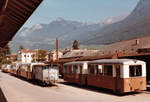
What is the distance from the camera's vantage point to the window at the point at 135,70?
51.0ft

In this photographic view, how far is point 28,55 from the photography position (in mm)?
126312

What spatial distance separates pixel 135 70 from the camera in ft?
52.1

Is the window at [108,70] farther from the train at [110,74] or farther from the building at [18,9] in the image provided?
the building at [18,9]

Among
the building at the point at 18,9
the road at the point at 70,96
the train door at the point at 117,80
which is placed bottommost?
the road at the point at 70,96

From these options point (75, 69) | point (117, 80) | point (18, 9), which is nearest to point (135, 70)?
point (117, 80)

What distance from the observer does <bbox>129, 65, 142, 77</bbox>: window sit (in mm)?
15531

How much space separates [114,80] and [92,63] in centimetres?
374

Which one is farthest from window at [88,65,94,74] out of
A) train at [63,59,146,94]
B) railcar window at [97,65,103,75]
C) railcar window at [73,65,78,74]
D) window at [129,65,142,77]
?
window at [129,65,142,77]

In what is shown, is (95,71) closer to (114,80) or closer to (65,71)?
(114,80)

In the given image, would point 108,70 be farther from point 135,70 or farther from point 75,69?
point 75,69

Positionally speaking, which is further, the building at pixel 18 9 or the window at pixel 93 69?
the window at pixel 93 69

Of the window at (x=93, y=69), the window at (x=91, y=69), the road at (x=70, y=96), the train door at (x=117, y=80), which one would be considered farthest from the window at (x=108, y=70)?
the window at (x=91, y=69)

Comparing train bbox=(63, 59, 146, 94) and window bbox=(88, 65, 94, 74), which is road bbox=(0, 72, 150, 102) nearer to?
train bbox=(63, 59, 146, 94)

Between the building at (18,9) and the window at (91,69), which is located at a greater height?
the building at (18,9)
